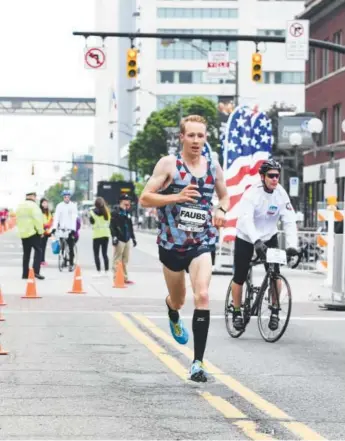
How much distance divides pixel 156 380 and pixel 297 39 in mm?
21382

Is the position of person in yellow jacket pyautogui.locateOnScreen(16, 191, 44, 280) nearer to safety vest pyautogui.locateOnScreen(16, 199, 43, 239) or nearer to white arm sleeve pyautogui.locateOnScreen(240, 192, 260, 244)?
safety vest pyautogui.locateOnScreen(16, 199, 43, 239)

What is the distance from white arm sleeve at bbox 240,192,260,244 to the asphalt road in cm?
109

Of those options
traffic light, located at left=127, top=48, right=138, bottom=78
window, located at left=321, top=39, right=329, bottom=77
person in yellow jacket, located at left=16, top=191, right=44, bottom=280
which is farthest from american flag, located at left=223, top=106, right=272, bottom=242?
window, located at left=321, top=39, right=329, bottom=77

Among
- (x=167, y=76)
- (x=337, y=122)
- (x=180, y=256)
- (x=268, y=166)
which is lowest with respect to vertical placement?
(x=180, y=256)

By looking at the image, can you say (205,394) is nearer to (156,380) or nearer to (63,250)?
(156,380)

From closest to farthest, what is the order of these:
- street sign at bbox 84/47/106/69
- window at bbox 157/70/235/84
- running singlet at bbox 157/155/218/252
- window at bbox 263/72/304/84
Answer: running singlet at bbox 157/155/218/252
street sign at bbox 84/47/106/69
window at bbox 263/72/304/84
window at bbox 157/70/235/84

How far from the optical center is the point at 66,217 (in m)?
29.8

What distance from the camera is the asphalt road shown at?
7.59m

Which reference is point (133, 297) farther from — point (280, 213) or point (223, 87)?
point (223, 87)

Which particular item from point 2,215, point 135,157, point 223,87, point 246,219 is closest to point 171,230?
point 246,219

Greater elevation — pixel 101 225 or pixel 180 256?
pixel 101 225

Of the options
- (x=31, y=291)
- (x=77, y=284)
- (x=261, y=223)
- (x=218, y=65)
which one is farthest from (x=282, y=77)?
(x=261, y=223)

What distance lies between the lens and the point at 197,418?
26.0ft

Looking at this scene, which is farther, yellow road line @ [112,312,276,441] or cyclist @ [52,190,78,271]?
cyclist @ [52,190,78,271]
